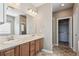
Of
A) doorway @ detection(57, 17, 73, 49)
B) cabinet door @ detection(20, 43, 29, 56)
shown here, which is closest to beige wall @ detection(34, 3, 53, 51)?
doorway @ detection(57, 17, 73, 49)

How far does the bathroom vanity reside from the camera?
1666 millimetres

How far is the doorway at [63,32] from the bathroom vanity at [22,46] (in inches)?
21.3

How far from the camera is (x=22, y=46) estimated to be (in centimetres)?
206

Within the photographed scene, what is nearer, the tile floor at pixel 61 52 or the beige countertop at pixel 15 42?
the beige countertop at pixel 15 42

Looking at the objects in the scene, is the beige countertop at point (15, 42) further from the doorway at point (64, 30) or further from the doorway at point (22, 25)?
the doorway at point (64, 30)

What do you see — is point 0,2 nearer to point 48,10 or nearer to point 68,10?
point 48,10

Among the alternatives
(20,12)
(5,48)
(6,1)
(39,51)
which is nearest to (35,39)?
(39,51)

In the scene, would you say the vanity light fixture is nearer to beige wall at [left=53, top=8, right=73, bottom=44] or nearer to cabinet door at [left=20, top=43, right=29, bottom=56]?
beige wall at [left=53, top=8, right=73, bottom=44]

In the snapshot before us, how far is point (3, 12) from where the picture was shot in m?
1.94

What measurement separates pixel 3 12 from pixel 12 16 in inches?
8.0

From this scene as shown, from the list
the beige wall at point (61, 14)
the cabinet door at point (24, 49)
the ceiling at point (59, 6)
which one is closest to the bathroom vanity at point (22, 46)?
the cabinet door at point (24, 49)

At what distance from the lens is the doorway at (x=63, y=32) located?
241 cm

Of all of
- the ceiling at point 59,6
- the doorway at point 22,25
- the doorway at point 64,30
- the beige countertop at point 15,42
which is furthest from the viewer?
the doorway at point 64,30

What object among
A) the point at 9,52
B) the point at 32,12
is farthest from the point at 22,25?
the point at 9,52
